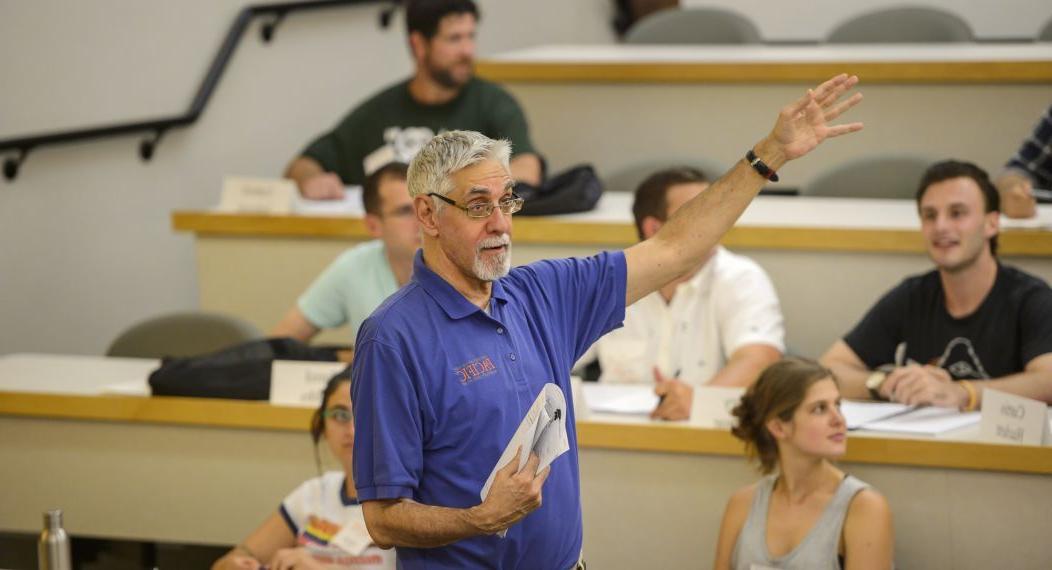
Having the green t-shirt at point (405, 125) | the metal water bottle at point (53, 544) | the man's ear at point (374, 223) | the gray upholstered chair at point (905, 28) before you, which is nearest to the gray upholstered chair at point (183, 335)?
→ the man's ear at point (374, 223)

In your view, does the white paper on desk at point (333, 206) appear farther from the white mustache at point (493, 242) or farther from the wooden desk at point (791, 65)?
the white mustache at point (493, 242)

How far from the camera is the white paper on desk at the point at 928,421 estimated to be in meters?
2.88

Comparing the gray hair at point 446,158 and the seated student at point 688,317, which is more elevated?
the gray hair at point 446,158

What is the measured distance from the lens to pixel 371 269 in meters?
3.83

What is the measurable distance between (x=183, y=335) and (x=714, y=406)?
1.58m

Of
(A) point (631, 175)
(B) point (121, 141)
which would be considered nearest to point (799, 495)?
(A) point (631, 175)

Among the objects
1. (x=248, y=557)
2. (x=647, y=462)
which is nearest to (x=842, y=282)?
(x=647, y=462)

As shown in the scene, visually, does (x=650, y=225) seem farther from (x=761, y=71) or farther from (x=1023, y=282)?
(x=761, y=71)

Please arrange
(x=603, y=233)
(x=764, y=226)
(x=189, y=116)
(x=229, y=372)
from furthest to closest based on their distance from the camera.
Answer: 1. (x=189, y=116)
2. (x=603, y=233)
3. (x=764, y=226)
4. (x=229, y=372)

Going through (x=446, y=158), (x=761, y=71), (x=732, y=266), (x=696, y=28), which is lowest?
(x=732, y=266)

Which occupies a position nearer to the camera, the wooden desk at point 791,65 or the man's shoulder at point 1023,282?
the man's shoulder at point 1023,282

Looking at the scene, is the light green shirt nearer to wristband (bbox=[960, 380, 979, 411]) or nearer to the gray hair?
wristband (bbox=[960, 380, 979, 411])

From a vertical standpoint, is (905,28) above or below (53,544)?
above

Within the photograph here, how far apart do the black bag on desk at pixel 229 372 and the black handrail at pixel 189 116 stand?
1569 millimetres
